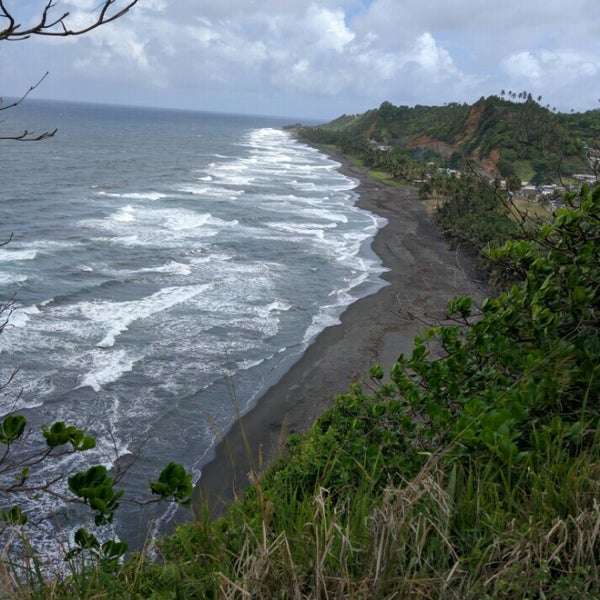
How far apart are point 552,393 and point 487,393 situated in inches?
23.9

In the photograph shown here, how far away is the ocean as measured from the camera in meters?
18.0

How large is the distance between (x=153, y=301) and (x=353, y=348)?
A: 32.9 feet

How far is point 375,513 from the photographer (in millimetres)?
2816

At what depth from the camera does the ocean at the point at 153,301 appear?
1798 centimetres

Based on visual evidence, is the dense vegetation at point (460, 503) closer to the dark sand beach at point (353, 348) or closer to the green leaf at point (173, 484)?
the green leaf at point (173, 484)

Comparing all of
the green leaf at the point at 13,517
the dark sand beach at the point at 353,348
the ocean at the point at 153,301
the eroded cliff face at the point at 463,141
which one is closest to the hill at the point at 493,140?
the eroded cliff face at the point at 463,141

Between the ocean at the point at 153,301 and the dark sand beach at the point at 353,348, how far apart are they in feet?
2.50

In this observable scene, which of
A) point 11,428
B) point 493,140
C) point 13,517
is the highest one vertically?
point 493,140

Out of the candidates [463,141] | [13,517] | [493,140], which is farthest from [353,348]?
[463,141]

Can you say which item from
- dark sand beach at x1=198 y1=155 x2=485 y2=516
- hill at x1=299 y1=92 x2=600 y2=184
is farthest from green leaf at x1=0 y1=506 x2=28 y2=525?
hill at x1=299 y1=92 x2=600 y2=184

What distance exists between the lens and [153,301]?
2900cm

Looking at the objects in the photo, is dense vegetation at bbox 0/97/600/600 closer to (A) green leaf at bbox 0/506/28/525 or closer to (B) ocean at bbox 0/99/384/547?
(A) green leaf at bbox 0/506/28/525

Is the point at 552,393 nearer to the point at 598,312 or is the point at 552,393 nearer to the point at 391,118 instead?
the point at 598,312

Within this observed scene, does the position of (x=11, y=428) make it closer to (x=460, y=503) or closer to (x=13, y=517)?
(x=13, y=517)
